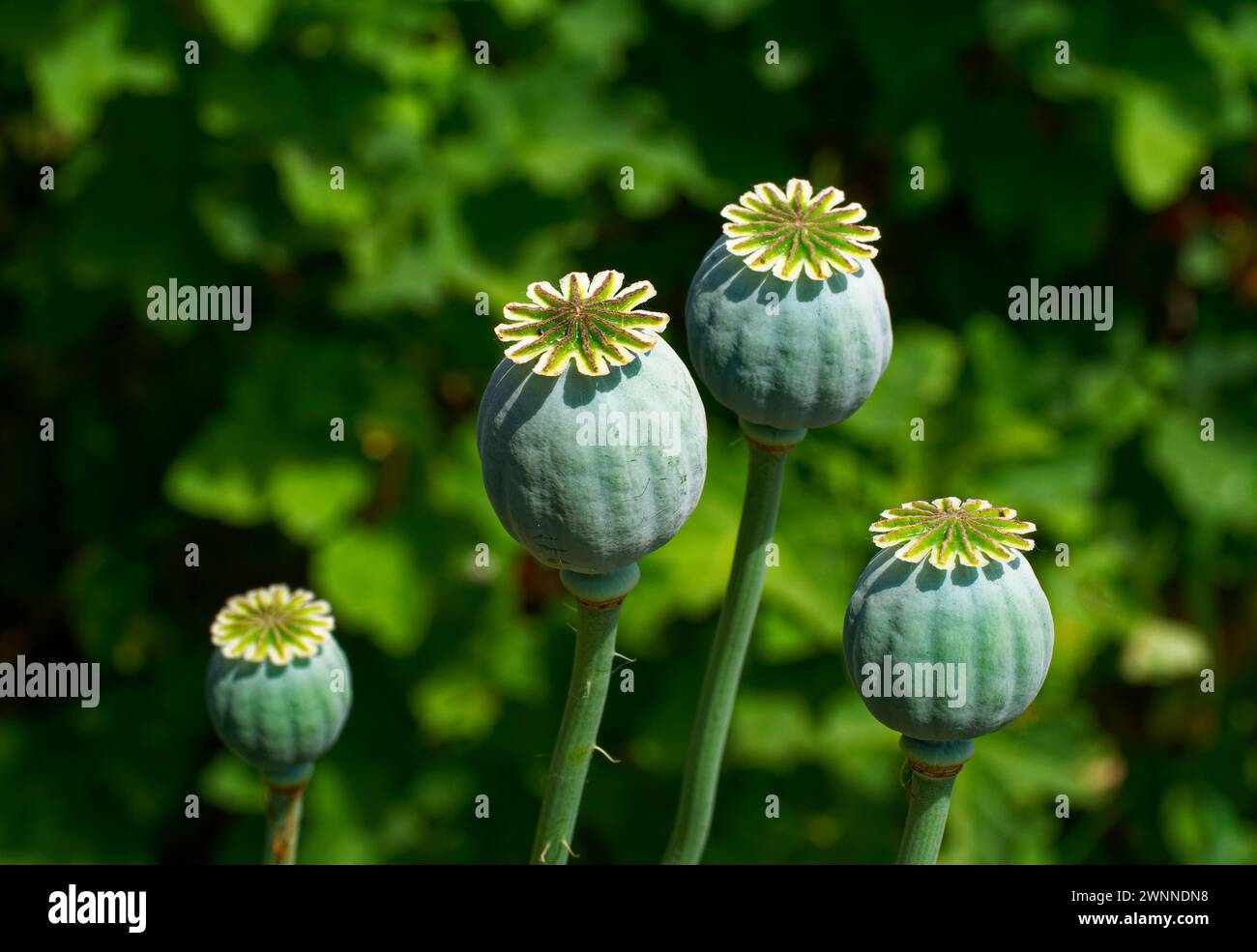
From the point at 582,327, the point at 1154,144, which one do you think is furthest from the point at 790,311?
the point at 1154,144

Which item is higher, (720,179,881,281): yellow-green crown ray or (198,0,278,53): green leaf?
(198,0,278,53): green leaf

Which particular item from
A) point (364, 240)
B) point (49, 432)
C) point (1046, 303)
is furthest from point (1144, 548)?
point (49, 432)

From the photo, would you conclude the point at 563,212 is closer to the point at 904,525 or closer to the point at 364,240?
the point at 364,240

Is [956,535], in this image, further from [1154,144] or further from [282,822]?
[1154,144]

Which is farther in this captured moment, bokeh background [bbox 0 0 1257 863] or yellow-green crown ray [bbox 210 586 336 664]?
bokeh background [bbox 0 0 1257 863]

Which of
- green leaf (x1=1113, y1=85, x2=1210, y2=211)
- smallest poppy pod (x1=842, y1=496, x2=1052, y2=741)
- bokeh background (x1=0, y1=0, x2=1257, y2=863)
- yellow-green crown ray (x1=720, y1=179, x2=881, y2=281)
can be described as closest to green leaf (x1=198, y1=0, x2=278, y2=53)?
bokeh background (x1=0, y1=0, x2=1257, y2=863)

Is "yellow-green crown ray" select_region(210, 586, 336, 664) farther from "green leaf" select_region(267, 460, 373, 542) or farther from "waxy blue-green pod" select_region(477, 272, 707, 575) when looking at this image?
"green leaf" select_region(267, 460, 373, 542)
